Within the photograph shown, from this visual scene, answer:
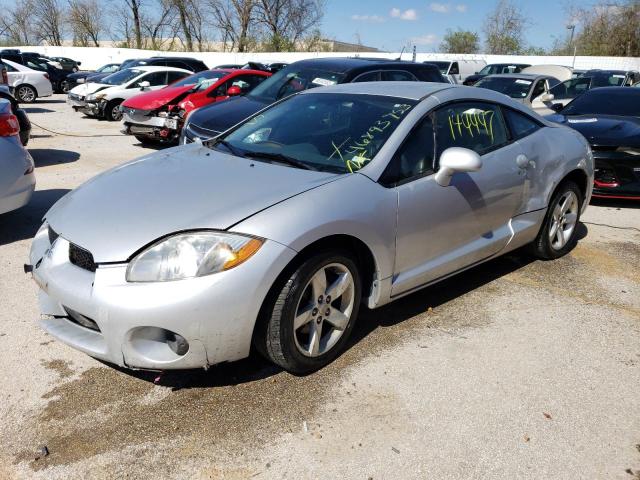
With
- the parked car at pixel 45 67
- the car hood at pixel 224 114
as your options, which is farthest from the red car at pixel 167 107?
the parked car at pixel 45 67

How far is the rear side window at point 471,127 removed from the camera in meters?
3.79

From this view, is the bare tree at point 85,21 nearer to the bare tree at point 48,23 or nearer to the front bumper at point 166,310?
the bare tree at point 48,23

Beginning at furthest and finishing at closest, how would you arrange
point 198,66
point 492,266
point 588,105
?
point 198,66
point 588,105
point 492,266

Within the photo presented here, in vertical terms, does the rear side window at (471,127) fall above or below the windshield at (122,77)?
below

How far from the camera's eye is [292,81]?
323 inches

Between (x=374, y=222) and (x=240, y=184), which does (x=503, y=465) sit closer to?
(x=374, y=222)

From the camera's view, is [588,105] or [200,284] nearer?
[200,284]

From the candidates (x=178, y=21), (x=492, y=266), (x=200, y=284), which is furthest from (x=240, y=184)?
(x=178, y=21)

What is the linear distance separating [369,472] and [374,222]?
1.32 m

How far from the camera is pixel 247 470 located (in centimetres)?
246

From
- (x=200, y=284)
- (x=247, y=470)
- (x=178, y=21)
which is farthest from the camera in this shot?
(x=178, y=21)

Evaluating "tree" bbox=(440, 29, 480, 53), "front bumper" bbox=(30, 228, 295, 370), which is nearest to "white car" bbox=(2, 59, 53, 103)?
"front bumper" bbox=(30, 228, 295, 370)

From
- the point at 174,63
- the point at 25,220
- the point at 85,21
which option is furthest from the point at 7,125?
the point at 85,21

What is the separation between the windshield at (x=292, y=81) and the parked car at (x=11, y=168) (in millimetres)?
3707
